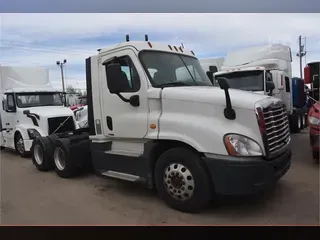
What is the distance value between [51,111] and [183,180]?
4.66m

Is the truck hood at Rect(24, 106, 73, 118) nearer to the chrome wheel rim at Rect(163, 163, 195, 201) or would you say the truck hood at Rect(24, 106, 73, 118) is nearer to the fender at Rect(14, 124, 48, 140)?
the fender at Rect(14, 124, 48, 140)

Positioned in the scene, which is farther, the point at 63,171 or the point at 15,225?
the point at 63,171

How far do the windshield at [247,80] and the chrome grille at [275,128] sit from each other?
11.0 feet

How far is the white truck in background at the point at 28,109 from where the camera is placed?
6.58 meters

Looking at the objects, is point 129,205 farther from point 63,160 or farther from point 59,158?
point 59,158

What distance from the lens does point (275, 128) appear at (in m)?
3.31

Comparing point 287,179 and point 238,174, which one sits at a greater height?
point 238,174

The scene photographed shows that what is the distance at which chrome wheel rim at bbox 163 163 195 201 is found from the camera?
10.6 ft

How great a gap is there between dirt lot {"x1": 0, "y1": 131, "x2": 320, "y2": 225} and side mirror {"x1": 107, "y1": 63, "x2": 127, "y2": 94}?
1534 mm

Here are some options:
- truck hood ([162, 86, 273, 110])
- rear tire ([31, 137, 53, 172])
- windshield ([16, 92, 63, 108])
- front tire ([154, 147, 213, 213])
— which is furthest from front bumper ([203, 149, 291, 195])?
windshield ([16, 92, 63, 108])
